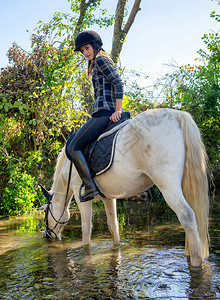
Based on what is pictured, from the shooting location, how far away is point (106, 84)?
12.4ft

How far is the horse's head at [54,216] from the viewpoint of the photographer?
4777mm

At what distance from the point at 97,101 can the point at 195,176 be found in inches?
59.3

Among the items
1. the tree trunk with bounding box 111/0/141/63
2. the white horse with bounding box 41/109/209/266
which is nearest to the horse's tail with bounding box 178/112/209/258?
the white horse with bounding box 41/109/209/266

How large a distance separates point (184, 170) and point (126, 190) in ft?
2.31

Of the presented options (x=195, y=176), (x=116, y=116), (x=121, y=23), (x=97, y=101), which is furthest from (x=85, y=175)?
(x=121, y=23)

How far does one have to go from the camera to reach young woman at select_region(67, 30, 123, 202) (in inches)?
144

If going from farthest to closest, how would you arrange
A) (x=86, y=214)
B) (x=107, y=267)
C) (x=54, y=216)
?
(x=54, y=216), (x=86, y=214), (x=107, y=267)

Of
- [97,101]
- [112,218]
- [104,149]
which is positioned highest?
[97,101]

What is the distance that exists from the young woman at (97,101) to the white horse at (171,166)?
1.04ft

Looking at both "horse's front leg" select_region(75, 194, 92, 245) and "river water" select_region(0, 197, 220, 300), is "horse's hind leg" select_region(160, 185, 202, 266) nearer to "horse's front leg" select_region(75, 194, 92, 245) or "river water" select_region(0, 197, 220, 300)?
"river water" select_region(0, 197, 220, 300)

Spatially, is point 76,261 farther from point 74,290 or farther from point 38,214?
point 38,214

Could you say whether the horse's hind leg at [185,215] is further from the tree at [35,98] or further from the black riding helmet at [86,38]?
the tree at [35,98]

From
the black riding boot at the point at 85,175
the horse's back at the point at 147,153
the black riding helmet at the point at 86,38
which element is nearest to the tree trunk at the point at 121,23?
the black riding helmet at the point at 86,38

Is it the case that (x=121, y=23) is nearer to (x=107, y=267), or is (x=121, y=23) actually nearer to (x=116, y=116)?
A: (x=116, y=116)
